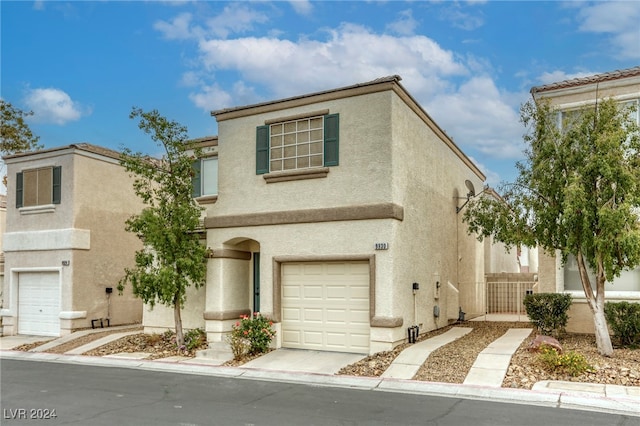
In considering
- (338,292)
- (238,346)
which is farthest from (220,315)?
(338,292)

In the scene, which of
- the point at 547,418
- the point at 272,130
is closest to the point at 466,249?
the point at 272,130

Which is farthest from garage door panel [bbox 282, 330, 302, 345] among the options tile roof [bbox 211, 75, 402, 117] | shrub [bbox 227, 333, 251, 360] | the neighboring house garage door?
tile roof [bbox 211, 75, 402, 117]

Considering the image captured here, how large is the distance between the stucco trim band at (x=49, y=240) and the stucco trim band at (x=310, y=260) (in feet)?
28.4

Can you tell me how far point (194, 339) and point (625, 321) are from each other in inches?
438

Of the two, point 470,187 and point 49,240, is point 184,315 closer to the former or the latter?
point 49,240

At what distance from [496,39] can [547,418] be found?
1172 cm

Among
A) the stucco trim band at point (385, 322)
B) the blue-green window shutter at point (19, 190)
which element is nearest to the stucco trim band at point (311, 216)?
the stucco trim band at point (385, 322)

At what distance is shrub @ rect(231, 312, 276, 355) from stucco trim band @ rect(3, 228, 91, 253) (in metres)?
8.47

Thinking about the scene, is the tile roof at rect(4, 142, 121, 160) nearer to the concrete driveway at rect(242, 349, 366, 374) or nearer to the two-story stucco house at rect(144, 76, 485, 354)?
the two-story stucco house at rect(144, 76, 485, 354)

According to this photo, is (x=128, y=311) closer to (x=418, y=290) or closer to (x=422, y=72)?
(x=418, y=290)

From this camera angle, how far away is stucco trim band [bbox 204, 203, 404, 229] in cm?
1377

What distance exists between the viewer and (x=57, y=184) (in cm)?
2016

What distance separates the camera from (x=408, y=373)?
11633 mm

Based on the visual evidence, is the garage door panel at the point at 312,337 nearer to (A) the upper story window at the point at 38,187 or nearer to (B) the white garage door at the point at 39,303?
(B) the white garage door at the point at 39,303
